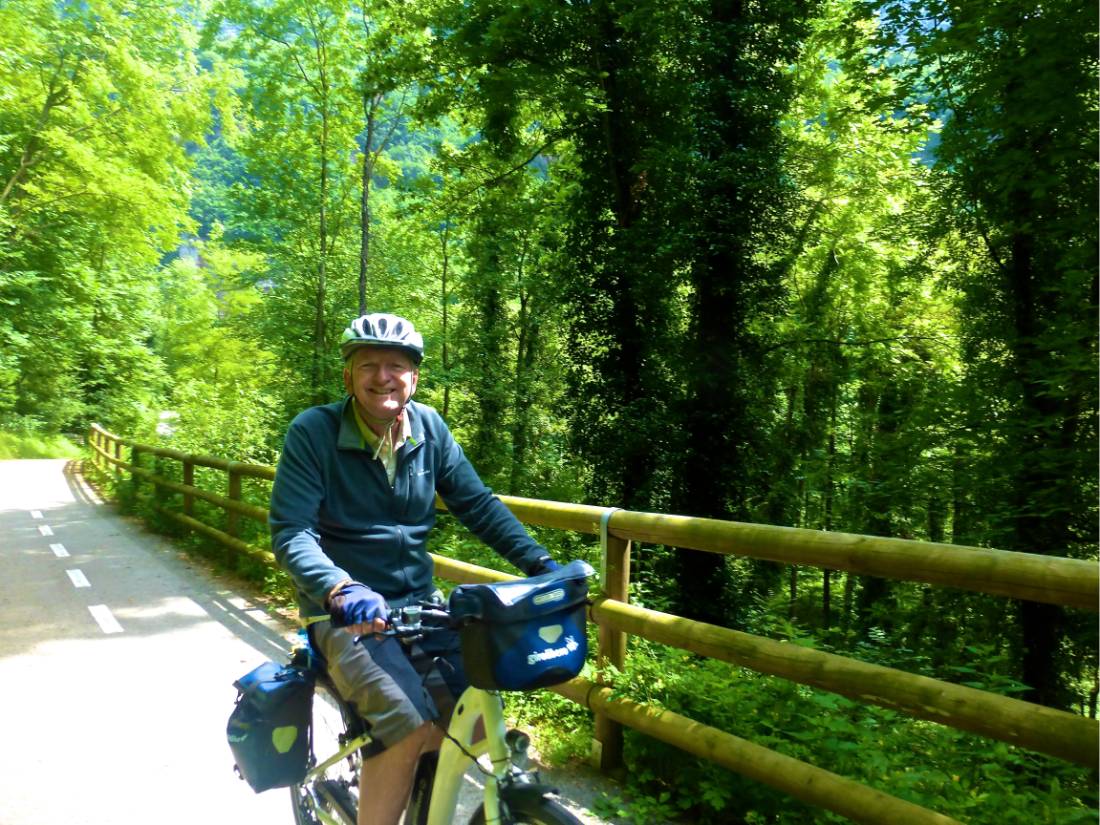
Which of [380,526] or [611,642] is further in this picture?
[611,642]

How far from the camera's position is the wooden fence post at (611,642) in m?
3.88

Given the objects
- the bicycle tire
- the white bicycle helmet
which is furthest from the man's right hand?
the white bicycle helmet

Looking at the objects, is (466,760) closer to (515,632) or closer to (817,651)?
(515,632)

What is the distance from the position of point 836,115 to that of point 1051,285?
7.30 metres

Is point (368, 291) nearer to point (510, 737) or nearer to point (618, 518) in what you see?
point (618, 518)

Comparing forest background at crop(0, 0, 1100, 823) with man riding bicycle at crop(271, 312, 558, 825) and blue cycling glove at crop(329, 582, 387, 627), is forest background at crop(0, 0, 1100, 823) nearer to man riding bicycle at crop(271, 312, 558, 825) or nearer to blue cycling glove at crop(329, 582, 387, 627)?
man riding bicycle at crop(271, 312, 558, 825)

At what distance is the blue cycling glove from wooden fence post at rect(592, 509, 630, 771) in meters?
1.76

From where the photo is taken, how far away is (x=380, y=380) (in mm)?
2729

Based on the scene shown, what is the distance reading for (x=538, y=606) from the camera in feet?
6.70

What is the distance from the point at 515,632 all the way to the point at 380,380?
1052 mm

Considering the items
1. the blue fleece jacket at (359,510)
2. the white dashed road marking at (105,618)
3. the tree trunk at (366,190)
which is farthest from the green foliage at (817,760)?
the tree trunk at (366,190)

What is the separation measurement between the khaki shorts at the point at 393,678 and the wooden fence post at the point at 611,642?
134 centimetres

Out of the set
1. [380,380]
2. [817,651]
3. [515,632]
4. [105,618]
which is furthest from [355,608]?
[105,618]

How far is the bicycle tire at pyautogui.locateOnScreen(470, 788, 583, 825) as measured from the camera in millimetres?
2016
